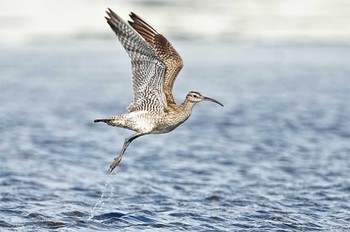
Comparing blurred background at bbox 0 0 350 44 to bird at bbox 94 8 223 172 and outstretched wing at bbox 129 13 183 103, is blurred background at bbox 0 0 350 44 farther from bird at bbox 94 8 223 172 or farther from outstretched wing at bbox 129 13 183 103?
bird at bbox 94 8 223 172

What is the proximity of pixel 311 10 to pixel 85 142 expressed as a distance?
14015 mm

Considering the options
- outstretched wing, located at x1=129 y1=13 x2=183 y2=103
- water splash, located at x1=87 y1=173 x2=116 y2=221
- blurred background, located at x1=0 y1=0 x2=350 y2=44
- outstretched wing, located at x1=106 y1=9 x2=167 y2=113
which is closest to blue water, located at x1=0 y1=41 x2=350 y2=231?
water splash, located at x1=87 y1=173 x2=116 y2=221

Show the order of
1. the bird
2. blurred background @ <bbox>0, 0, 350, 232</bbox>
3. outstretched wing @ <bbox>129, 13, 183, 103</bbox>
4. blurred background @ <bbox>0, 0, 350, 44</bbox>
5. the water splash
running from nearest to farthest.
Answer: the bird → outstretched wing @ <bbox>129, 13, 183, 103</bbox> → the water splash → blurred background @ <bbox>0, 0, 350, 232</bbox> → blurred background @ <bbox>0, 0, 350, 44</bbox>

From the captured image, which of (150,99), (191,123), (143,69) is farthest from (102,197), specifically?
(191,123)

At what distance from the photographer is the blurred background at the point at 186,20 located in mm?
23750

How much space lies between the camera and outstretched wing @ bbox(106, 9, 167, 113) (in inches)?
309

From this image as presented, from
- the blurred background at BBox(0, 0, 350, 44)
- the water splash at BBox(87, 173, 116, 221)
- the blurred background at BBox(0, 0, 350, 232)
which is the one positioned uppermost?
the blurred background at BBox(0, 0, 350, 44)

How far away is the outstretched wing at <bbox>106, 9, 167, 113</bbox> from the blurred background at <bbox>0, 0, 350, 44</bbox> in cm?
1431

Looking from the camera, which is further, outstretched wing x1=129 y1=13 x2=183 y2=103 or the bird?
outstretched wing x1=129 y1=13 x2=183 y2=103

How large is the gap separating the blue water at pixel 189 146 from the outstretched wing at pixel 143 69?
142cm

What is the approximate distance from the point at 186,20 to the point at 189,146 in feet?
37.2

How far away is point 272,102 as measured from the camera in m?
17.4

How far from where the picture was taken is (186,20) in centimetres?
2486

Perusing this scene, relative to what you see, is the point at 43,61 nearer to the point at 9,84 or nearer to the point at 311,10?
the point at 9,84
